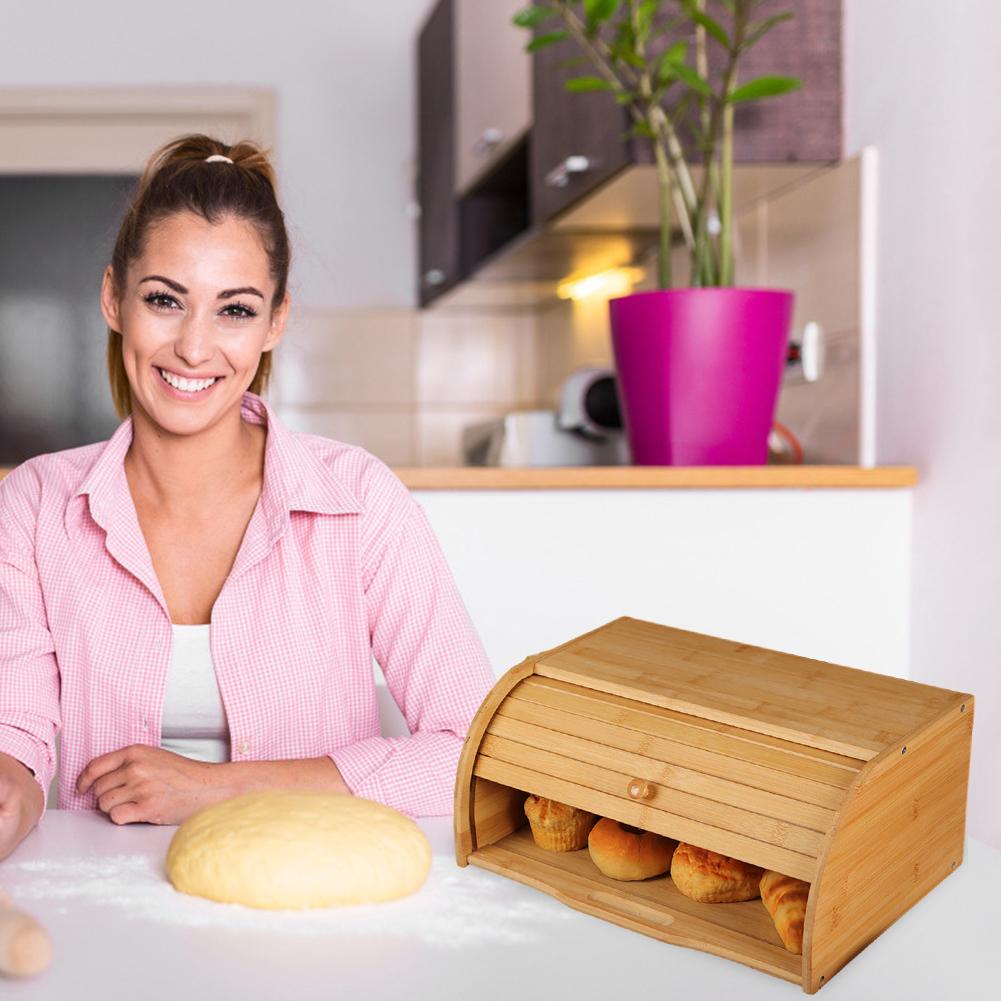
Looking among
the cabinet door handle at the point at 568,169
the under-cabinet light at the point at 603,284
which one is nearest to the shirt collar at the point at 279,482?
the cabinet door handle at the point at 568,169

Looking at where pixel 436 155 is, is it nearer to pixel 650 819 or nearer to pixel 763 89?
pixel 763 89

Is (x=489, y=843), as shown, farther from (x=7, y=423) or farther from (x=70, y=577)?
(x=7, y=423)

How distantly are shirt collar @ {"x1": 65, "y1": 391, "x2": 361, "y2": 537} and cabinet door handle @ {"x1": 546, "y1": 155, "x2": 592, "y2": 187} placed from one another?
109 centimetres

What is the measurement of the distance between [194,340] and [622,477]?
72cm

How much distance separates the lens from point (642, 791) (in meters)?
0.71

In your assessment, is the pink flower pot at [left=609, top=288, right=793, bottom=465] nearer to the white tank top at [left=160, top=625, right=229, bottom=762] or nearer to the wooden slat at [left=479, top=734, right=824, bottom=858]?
the white tank top at [left=160, top=625, right=229, bottom=762]

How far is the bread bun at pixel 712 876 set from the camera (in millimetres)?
713

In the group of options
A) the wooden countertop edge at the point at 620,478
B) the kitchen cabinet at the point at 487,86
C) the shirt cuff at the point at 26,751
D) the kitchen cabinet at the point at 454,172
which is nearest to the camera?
the shirt cuff at the point at 26,751

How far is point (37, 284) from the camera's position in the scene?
373 cm

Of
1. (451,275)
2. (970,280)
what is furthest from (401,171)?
(970,280)

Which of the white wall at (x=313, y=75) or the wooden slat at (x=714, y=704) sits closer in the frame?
the wooden slat at (x=714, y=704)

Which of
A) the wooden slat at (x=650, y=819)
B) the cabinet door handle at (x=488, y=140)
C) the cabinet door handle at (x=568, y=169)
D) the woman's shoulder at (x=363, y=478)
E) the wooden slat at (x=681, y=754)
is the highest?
the cabinet door handle at (x=488, y=140)

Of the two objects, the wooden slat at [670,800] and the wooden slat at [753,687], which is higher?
the wooden slat at [753,687]

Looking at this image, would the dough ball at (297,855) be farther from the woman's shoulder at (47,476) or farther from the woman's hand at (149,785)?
the woman's shoulder at (47,476)
